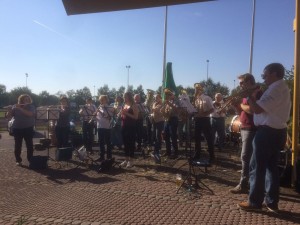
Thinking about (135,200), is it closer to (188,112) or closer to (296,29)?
(188,112)

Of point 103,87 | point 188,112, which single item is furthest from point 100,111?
point 103,87

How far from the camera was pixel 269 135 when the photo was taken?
16.6 feet

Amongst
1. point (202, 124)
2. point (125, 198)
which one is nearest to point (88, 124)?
point (202, 124)

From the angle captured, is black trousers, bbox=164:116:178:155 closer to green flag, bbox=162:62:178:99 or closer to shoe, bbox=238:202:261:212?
green flag, bbox=162:62:178:99

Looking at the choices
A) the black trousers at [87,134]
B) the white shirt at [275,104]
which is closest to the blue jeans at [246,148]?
the white shirt at [275,104]

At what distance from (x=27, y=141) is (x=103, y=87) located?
61.9 m

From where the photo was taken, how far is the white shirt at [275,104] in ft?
16.2

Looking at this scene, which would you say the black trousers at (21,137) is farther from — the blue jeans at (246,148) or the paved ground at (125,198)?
the blue jeans at (246,148)

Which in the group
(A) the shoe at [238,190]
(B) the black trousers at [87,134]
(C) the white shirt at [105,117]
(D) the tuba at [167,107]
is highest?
(D) the tuba at [167,107]

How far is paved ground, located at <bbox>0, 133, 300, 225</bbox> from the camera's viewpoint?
16.6 feet

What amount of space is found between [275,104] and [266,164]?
963 millimetres

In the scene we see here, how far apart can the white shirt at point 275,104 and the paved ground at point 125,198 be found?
1413 mm

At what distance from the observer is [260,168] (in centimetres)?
520

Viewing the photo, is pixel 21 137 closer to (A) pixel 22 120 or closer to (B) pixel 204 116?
(A) pixel 22 120
